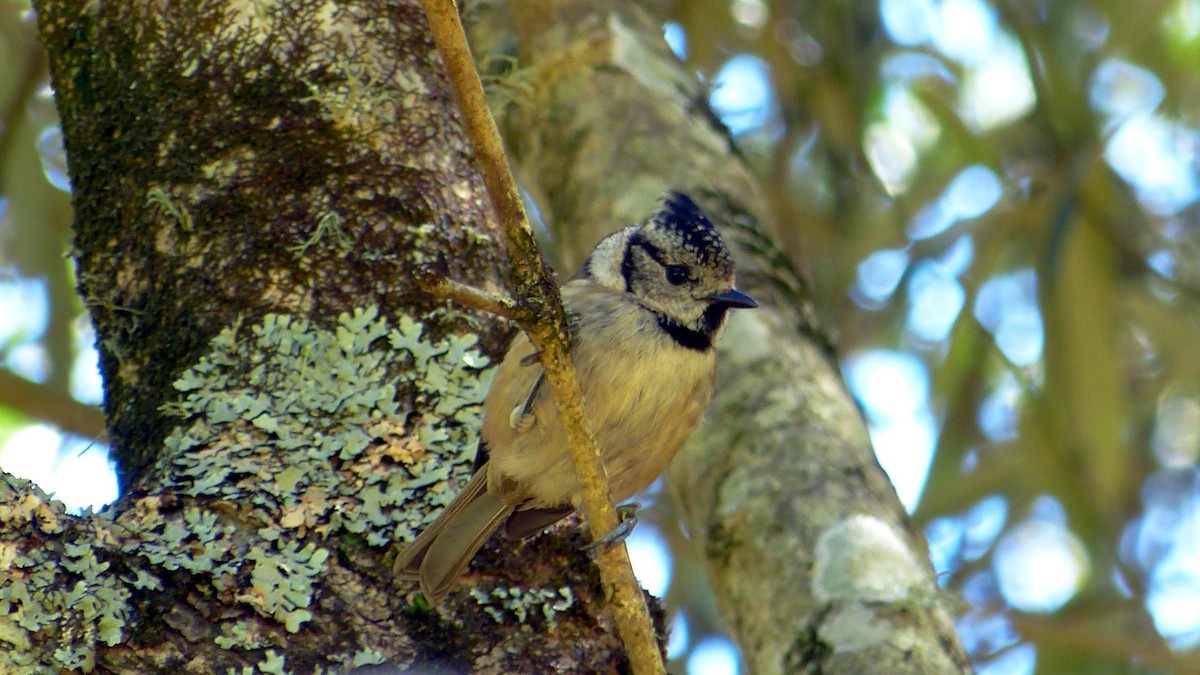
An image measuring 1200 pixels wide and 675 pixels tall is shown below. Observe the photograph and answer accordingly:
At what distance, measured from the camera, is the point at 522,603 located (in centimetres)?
207

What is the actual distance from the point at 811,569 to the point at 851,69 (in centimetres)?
243

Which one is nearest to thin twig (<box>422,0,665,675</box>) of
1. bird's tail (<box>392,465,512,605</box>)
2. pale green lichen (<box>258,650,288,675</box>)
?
bird's tail (<box>392,465,512,605</box>)

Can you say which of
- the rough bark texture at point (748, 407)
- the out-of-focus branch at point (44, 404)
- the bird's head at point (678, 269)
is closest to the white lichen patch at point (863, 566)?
the rough bark texture at point (748, 407)

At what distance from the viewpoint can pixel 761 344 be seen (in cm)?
294

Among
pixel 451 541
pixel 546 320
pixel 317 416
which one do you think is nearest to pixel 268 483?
pixel 317 416

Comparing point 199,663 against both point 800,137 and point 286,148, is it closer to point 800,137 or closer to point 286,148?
point 286,148

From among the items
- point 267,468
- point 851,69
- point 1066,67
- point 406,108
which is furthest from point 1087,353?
point 267,468

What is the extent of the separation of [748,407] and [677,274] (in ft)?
1.14

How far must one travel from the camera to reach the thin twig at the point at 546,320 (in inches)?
63.8

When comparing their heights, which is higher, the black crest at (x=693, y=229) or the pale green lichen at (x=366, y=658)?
the black crest at (x=693, y=229)

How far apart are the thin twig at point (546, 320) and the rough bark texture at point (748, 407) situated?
68 centimetres

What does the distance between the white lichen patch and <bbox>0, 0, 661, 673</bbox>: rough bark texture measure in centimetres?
60

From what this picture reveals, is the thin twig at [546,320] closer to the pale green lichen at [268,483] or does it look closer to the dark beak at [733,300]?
the pale green lichen at [268,483]

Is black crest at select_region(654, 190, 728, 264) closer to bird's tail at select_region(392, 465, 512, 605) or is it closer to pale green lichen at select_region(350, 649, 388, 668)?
bird's tail at select_region(392, 465, 512, 605)
